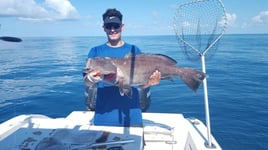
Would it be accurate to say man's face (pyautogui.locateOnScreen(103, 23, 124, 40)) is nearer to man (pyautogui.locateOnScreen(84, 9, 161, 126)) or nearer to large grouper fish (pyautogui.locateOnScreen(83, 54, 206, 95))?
man (pyautogui.locateOnScreen(84, 9, 161, 126))

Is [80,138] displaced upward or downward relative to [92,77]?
downward

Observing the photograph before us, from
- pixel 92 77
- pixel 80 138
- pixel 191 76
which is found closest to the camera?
pixel 80 138

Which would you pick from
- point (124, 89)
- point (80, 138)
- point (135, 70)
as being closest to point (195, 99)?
point (135, 70)

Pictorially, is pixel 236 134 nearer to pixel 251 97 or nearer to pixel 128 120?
pixel 251 97

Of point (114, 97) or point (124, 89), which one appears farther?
point (114, 97)

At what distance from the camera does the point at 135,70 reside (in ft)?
12.9

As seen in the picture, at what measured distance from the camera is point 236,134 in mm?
8680

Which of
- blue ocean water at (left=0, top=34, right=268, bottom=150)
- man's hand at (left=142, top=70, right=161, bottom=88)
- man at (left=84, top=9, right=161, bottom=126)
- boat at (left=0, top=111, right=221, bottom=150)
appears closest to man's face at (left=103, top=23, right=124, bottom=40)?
man at (left=84, top=9, right=161, bottom=126)

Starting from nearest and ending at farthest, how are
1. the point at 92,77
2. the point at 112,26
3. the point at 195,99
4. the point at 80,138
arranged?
the point at 80,138, the point at 92,77, the point at 112,26, the point at 195,99

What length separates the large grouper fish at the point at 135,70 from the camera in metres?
3.77

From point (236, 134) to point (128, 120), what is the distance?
19.0 ft

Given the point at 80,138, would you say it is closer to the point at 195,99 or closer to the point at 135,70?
the point at 135,70

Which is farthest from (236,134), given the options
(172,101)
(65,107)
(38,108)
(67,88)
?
(67,88)

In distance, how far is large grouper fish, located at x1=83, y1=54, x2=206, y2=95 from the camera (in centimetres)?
377
